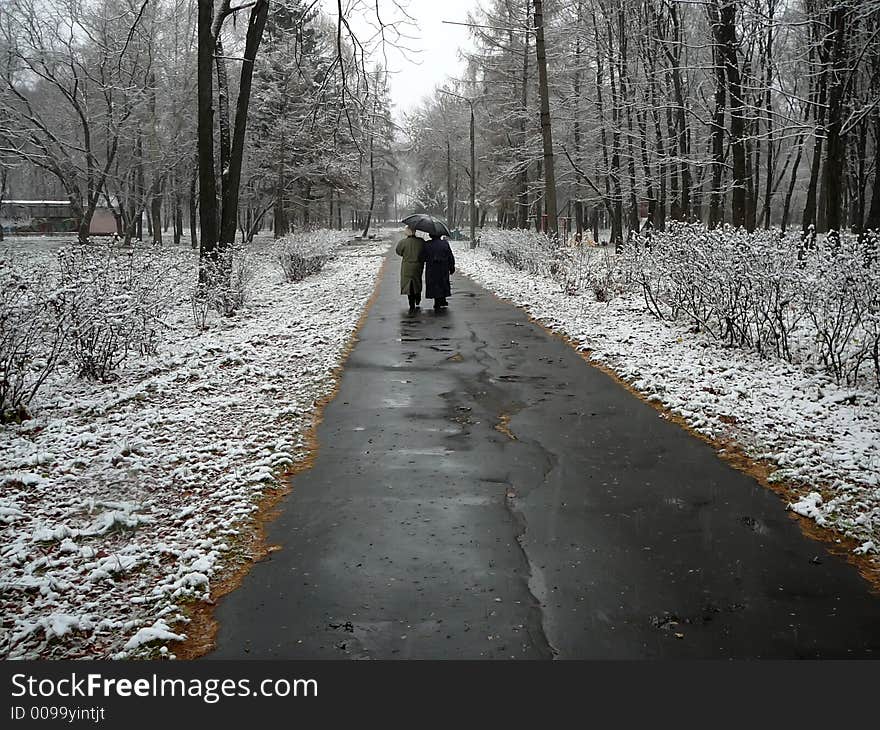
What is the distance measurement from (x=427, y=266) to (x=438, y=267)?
267 millimetres

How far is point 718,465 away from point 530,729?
3523 millimetres

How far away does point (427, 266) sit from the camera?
15.7 m

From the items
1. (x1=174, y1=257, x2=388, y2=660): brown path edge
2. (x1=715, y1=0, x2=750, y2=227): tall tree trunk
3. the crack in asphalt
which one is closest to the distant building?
(x1=715, y1=0, x2=750, y2=227): tall tree trunk

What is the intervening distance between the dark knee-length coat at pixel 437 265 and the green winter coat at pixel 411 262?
152 mm

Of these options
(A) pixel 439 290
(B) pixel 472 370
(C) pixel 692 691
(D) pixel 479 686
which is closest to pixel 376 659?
(D) pixel 479 686

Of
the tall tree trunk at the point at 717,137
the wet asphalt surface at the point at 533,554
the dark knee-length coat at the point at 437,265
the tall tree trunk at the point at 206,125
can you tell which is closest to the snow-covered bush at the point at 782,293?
the wet asphalt surface at the point at 533,554

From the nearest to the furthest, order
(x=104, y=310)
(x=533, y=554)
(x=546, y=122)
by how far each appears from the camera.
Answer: (x=533, y=554) < (x=104, y=310) < (x=546, y=122)

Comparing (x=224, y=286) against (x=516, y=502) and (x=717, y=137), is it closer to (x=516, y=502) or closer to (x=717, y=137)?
(x=516, y=502)

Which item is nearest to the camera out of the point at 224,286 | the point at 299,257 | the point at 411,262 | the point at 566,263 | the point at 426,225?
the point at 224,286

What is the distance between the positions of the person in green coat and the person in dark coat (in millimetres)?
164

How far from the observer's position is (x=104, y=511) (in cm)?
499

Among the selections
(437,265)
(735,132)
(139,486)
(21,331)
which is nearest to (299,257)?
(437,265)

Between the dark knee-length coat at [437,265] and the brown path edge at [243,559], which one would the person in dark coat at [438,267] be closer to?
the dark knee-length coat at [437,265]

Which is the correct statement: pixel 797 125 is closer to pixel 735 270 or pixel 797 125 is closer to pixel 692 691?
pixel 735 270
